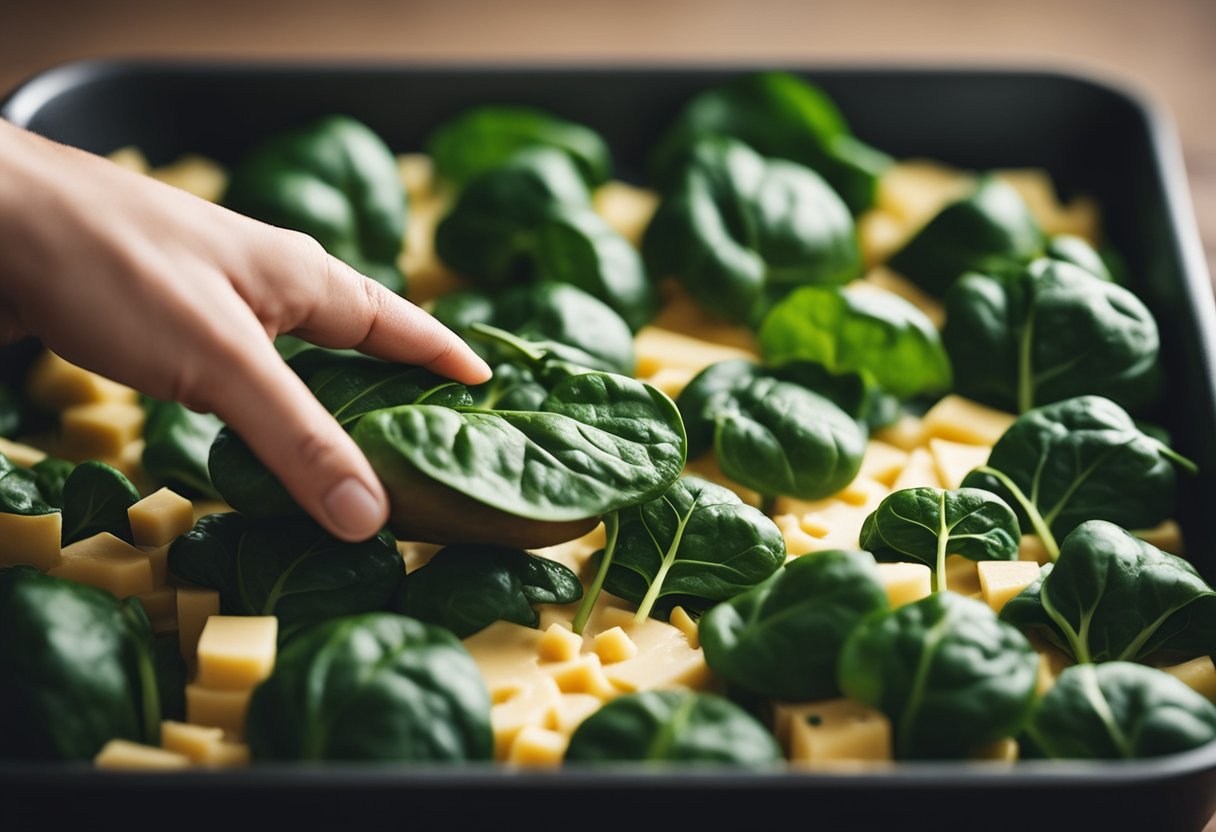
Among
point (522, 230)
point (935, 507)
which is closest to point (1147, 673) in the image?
point (935, 507)

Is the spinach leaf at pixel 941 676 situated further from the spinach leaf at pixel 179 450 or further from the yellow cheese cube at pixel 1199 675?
the spinach leaf at pixel 179 450

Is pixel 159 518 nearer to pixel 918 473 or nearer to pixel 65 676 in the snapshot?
pixel 65 676

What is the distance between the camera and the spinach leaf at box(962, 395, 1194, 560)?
0.97m

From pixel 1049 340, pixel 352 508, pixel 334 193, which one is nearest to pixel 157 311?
pixel 352 508

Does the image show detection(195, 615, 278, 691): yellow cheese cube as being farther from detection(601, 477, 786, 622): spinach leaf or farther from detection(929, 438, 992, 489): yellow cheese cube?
detection(929, 438, 992, 489): yellow cheese cube

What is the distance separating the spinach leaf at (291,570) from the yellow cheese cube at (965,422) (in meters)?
0.49

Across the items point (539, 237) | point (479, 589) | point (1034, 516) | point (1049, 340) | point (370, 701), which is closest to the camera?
point (370, 701)

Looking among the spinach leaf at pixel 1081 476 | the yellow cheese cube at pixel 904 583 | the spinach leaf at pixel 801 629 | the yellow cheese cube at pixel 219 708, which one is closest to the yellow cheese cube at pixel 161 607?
the yellow cheese cube at pixel 219 708

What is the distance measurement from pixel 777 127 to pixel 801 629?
735 mm

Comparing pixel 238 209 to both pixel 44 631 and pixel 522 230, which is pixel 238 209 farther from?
pixel 44 631

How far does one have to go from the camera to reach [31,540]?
887mm

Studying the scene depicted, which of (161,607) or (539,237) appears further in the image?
(539,237)

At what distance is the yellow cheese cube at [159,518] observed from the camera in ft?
3.01

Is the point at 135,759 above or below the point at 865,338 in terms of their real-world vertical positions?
below
